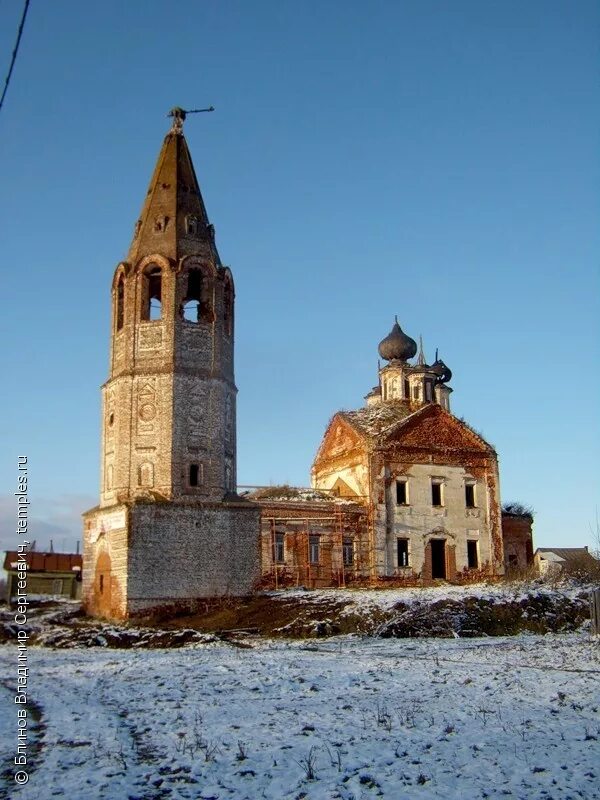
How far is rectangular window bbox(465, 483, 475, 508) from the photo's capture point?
38000 millimetres

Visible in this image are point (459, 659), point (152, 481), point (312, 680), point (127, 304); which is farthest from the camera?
point (127, 304)

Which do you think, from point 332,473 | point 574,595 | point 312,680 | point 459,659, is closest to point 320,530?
point 332,473

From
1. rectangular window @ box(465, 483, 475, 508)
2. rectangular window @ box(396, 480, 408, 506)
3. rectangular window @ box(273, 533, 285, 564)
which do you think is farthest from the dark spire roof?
rectangular window @ box(465, 483, 475, 508)

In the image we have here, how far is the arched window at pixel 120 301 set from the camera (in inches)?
1133

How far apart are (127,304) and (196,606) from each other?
10.2 m

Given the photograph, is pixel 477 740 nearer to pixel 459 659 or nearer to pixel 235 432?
pixel 459 659

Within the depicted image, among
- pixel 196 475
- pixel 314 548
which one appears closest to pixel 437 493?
pixel 314 548

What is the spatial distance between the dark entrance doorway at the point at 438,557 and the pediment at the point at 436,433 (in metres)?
4.19

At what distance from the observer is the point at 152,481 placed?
87.4 ft

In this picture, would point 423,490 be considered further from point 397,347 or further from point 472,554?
Result: point 397,347

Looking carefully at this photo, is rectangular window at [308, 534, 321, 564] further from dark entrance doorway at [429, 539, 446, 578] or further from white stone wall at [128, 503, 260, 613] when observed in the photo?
white stone wall at [128, 503, 260, 613]

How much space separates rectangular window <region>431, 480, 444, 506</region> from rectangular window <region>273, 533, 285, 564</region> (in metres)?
7.30

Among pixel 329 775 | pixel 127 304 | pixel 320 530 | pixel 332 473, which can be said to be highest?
pixel 127 304

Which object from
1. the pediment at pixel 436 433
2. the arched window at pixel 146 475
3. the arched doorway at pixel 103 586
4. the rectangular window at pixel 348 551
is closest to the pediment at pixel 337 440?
the pediment at pixel 436 433
